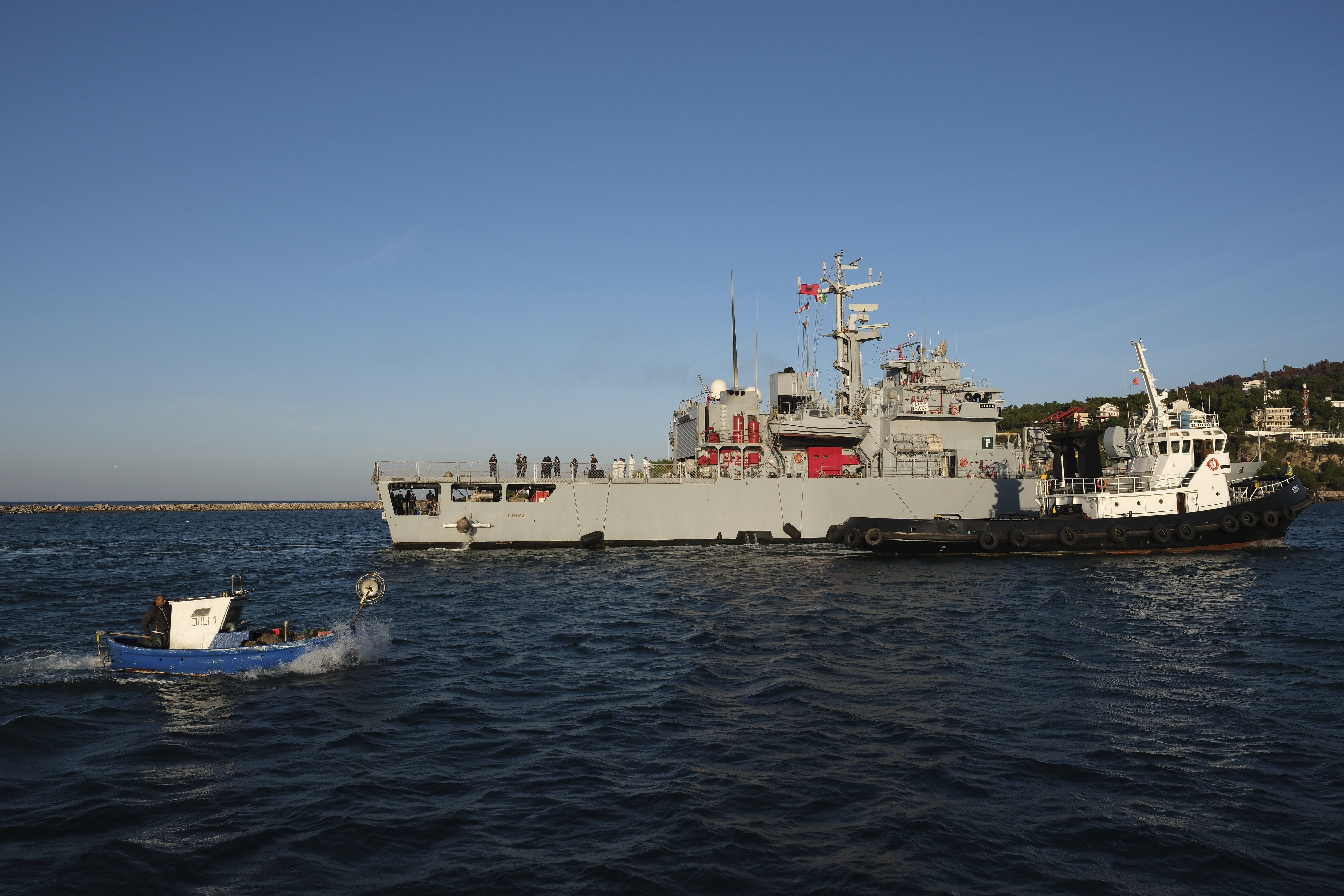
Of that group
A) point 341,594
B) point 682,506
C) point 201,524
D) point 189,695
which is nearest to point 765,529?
point 682,506

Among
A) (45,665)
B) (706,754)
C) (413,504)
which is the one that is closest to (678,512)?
(413,504)

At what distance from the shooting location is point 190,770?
29.8ft

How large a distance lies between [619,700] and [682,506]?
880 inches

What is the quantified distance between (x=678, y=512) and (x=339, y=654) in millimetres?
21094

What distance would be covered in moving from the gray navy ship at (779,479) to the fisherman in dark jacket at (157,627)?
18639mm

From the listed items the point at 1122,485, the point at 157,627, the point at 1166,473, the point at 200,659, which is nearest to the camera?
the point at 200,659

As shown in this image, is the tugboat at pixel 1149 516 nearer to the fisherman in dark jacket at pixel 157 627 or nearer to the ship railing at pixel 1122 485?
the ship railing at pixel 1122 485

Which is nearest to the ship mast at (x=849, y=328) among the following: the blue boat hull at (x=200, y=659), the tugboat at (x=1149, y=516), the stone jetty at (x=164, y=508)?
the tugboat at (x=1149, y=516)

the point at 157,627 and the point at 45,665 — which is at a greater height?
the point at 157,627

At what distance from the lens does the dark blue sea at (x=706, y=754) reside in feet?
21.7

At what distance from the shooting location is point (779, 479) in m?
34.3

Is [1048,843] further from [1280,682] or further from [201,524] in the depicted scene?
[201,524]

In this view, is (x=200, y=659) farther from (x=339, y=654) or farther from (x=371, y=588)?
(x=371, y=588)

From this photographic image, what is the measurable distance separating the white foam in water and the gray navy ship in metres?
17.3
